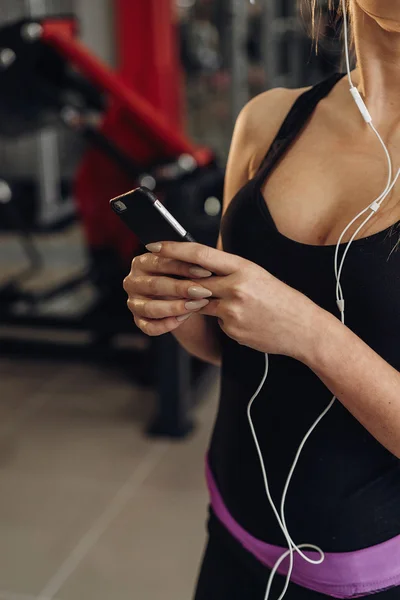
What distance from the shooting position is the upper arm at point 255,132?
1042 mm

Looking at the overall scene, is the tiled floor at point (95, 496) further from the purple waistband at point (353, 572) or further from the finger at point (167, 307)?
the finger at point (167, 307)

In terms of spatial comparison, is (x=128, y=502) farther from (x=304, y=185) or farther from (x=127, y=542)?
(x=304, y=185)

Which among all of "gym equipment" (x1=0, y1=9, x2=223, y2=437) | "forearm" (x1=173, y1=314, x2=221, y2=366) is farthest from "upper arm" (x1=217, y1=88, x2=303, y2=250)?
"gym equipment" (x1=0, y1=9, x2=223, y2=437)

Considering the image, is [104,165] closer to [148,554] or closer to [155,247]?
[148,554]

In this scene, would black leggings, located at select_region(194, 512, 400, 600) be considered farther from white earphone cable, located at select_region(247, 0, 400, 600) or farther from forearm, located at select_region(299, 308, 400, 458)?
forearm, located at select_region(299, 308, 400, 458)

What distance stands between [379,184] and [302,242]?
0.11 m

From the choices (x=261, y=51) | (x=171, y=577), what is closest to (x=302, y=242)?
(x=171, y=577)

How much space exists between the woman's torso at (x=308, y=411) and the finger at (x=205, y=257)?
0.49 feet

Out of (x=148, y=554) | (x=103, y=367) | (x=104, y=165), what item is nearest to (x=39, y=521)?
(x=148, y=554)

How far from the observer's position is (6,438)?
10.3ft

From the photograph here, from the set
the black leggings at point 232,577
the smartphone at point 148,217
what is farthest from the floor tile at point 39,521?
the smartphone at point 148,217

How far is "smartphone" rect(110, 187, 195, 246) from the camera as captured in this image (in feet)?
2.58

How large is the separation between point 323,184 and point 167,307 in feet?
0.98

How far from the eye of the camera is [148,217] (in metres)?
0.80
